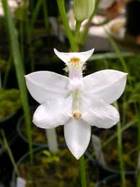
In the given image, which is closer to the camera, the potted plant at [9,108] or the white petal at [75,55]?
the white petal at [75,55]

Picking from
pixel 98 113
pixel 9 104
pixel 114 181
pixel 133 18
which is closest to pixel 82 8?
pixel 98 113

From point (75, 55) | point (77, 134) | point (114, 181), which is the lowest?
point (114, 181)

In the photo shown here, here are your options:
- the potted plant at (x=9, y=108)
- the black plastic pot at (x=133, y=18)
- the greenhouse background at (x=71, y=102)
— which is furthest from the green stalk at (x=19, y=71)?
the black plastic pot at (x=133, y=18)

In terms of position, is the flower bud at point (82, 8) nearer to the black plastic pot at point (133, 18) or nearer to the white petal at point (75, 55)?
the white petal at point (75, 55)

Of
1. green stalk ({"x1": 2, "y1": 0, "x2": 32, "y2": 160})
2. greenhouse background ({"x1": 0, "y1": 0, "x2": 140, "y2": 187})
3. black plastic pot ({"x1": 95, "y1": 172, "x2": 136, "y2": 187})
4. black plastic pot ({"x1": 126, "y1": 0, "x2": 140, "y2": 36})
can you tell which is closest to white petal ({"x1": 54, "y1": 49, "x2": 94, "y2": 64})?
greenhouse background ({"x1": 0, "y1": 0, "x2": 140, "y2": 187})

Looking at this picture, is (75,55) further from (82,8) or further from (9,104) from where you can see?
(9,104)

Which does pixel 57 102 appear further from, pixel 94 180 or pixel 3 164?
pixel 3 164

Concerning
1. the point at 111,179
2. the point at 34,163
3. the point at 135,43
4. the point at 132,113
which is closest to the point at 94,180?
the point at 111,179

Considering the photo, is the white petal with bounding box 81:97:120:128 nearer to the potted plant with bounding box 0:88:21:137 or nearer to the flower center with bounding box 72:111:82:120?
the flower center with bounding box 72:111:82:120
